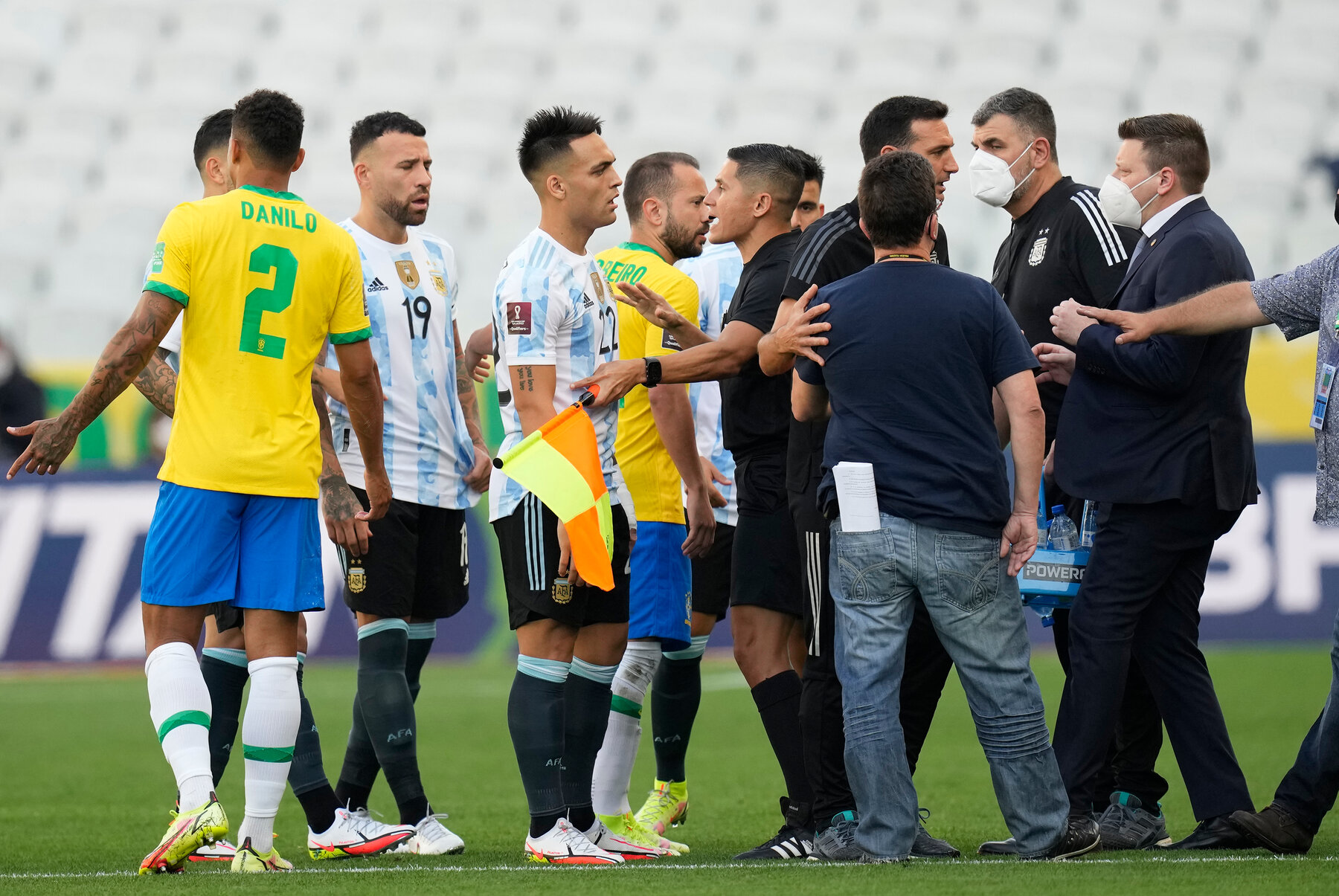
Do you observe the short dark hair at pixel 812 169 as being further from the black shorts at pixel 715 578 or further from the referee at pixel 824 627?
the black shorts at pixel 715 578

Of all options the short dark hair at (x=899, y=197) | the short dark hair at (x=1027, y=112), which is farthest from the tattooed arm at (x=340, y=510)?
the short dark hair at (x=1027, y=112)

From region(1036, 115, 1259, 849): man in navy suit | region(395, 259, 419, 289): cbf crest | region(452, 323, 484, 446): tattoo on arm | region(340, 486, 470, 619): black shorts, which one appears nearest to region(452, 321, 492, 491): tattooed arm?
region(452, 323, 484, 446): tattoo on arm

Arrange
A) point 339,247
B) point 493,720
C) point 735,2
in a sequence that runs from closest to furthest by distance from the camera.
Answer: point 339,247 → point 493,720 → point 735,2

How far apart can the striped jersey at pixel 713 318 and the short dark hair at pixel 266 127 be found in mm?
2202

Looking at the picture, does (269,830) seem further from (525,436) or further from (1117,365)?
(1117,365)

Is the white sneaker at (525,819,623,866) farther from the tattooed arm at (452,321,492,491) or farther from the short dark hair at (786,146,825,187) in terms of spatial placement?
the short dark hair at (786,146,825,187)

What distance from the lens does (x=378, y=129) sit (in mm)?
5543

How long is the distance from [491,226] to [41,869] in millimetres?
11248

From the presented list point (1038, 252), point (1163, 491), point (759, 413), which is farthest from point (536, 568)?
point (1038, 252)

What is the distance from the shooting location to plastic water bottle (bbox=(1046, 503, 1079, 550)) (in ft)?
16.5

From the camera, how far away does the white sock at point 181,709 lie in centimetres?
432

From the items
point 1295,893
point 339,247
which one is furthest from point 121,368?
point 1295,893

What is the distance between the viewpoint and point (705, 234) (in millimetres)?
6406

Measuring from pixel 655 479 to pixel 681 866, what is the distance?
5.24 feet
